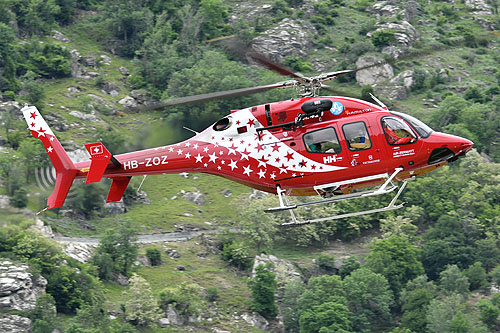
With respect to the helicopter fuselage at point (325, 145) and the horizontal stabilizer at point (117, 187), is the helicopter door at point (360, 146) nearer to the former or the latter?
the helicopter fuselage at point (325, 145)

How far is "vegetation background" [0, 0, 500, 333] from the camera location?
67.9 meters

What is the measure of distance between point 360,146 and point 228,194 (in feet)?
174

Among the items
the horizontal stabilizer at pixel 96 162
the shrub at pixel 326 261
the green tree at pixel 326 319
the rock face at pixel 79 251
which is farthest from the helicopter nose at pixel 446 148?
the shrub at pixel 326 261

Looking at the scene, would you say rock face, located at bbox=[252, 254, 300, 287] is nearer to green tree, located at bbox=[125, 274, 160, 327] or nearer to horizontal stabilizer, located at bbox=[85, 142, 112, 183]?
green tree, located at bbox=[125, 274, 160, 327]

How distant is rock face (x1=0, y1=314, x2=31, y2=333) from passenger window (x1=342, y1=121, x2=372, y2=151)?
39717 mm

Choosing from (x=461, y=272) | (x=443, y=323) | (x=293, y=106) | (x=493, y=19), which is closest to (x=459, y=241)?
(x=461, y=272)

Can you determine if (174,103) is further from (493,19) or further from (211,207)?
(493,19)

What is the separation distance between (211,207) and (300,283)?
9.91 meters

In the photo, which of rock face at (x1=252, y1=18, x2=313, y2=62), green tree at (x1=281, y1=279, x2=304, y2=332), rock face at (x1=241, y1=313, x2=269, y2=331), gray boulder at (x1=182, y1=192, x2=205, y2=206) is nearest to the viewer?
rock face at (x1=241, y1=313, x2=269, y2=331)

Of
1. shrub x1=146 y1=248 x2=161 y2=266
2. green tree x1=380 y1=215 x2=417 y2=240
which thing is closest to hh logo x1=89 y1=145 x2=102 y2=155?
shrub x1=146 y1=248 x2=161 y2=266

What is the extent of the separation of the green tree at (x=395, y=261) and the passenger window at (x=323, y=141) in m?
53.5

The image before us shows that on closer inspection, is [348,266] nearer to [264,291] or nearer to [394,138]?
[264,291]

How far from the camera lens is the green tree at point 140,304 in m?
66.1

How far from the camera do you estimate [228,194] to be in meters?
81.8
